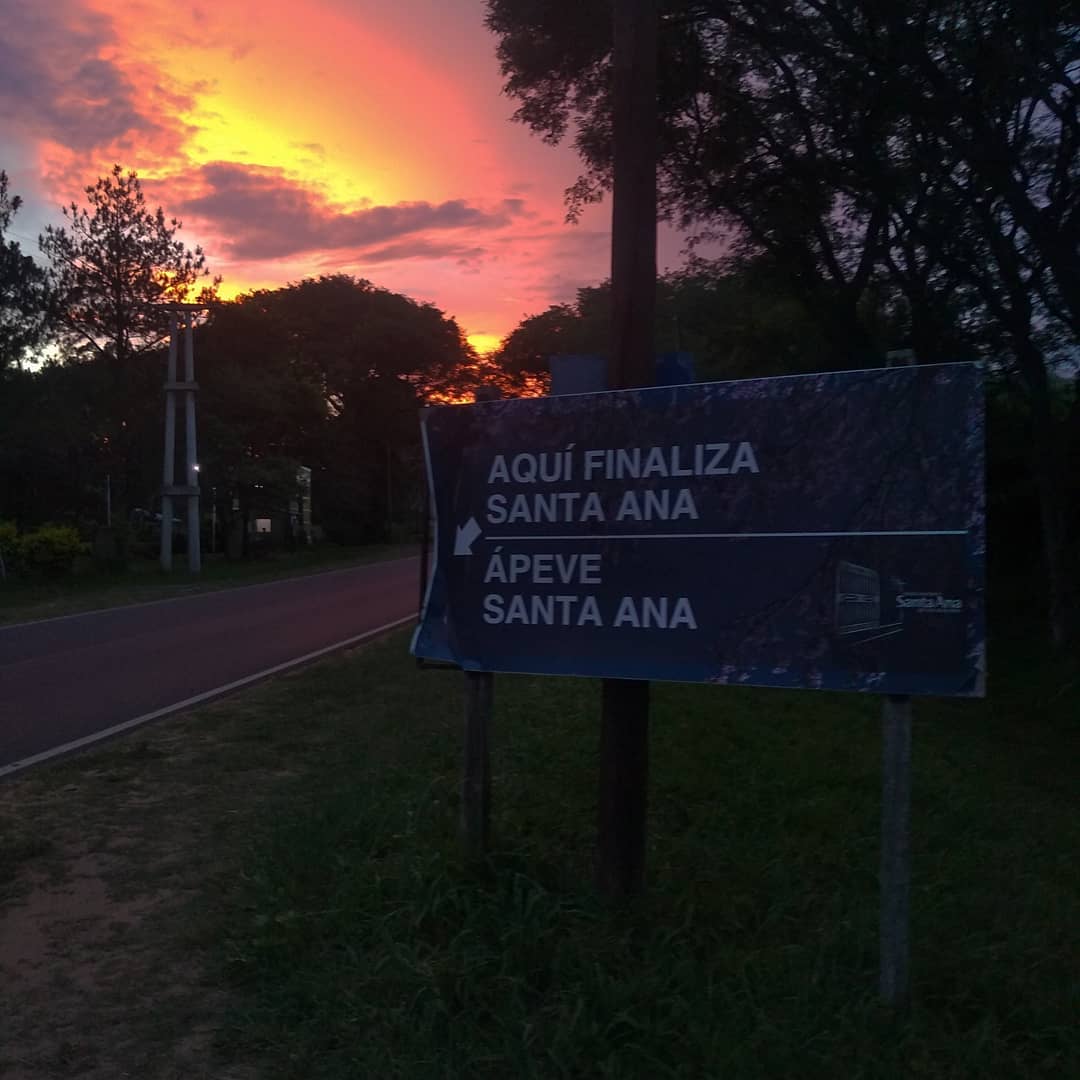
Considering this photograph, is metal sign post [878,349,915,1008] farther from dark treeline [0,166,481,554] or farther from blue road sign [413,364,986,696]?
dark treeline [0,166,481,554]

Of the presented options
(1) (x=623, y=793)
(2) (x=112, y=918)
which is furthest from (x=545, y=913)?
(2) (x=112, y=918)

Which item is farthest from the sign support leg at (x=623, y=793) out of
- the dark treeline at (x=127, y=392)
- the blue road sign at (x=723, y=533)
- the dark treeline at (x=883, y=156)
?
the dark treeline at (x=127, y=392)

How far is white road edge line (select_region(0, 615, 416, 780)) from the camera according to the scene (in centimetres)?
805

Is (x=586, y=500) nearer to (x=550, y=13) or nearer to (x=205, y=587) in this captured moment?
(x=550, y=13)

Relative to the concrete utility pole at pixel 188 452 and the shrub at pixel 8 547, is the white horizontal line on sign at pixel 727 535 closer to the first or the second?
the shrub at pixel 8 547

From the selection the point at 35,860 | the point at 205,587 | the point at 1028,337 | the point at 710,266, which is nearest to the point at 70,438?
the point at 205,587

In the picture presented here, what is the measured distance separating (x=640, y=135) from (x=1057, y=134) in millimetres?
9608

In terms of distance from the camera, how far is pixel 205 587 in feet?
87.6

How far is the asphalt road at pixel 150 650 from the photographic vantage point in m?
9.84

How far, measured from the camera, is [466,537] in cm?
523

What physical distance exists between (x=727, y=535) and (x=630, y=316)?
44.3 inches

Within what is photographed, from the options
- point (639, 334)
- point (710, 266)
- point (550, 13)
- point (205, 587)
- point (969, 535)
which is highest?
point (550, 13)

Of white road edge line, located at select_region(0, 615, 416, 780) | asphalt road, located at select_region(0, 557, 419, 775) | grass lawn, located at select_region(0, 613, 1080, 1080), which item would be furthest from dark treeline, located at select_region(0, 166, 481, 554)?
grass lawn, located at select_region(0, 613, 1080, 1080)

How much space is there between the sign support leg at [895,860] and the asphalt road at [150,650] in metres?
6.02
